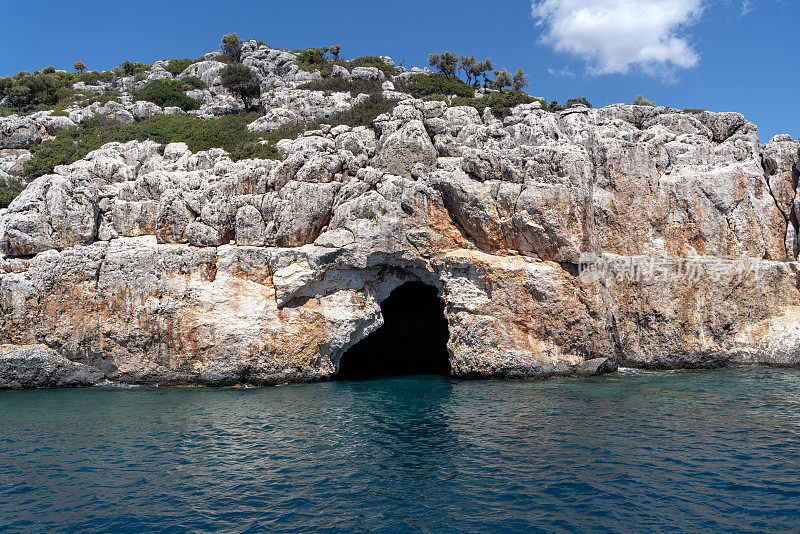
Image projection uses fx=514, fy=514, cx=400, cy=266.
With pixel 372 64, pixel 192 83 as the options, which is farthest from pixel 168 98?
pixel 372 64

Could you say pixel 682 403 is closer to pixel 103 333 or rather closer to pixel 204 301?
pixel 204 301

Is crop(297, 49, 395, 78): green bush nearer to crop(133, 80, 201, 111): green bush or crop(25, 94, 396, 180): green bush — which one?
crop(133, 80, 201, 111): green bush

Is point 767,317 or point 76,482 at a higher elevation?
point 767,317

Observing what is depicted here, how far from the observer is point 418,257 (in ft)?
82.2

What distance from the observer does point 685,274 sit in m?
26.0

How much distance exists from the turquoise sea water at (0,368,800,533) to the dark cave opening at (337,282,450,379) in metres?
10.8

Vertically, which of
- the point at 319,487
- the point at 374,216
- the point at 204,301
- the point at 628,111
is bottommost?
the point at 319,487

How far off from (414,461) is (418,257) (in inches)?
499

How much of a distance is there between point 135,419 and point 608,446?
1561 centimetres

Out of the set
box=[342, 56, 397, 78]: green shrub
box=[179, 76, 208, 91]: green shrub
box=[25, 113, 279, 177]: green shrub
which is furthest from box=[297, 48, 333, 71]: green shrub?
box=[25, 113, 279, 177]: green shrub

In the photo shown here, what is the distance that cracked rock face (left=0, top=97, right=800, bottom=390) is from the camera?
941 inches

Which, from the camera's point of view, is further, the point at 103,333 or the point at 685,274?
the point at 685,274

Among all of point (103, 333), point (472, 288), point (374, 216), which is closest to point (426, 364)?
point (472, 288)

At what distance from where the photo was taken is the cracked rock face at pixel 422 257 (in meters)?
23.9
